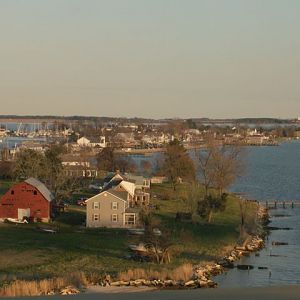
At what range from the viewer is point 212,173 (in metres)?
61.7

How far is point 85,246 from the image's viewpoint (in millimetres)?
34188

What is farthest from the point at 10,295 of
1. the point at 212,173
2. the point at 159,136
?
the point at 159,136

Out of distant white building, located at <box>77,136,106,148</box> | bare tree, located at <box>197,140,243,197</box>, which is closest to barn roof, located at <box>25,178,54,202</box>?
bare tree, located at <box>197,140,243,197</box>

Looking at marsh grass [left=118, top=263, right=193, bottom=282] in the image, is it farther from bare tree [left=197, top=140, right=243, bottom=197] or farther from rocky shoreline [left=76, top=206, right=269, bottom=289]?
bare tree [left=197, top=140, right=243, bottom=197]

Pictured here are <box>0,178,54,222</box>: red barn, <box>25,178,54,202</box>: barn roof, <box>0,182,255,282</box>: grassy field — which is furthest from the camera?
<box>25,178,54,202</box>: barn roof

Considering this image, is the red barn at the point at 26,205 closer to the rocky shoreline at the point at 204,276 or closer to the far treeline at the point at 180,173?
the far treeline at the point at 180,173

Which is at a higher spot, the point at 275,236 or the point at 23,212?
the point at 23,212

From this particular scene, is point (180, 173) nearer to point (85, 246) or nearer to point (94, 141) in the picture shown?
point (85, 246)

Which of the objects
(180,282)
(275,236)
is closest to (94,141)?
(275,236)

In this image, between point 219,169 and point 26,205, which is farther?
point 219,169

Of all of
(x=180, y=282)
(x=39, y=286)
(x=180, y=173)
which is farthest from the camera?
(x=180, y=173)

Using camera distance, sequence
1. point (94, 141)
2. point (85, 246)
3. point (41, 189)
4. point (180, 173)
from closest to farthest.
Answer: point (85, 246) → point (41, 189) → point (180, 173) → point (94, 141)

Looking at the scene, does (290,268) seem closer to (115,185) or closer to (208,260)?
(208,260)

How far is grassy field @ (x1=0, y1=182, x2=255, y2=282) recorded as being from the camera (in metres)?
29.4
